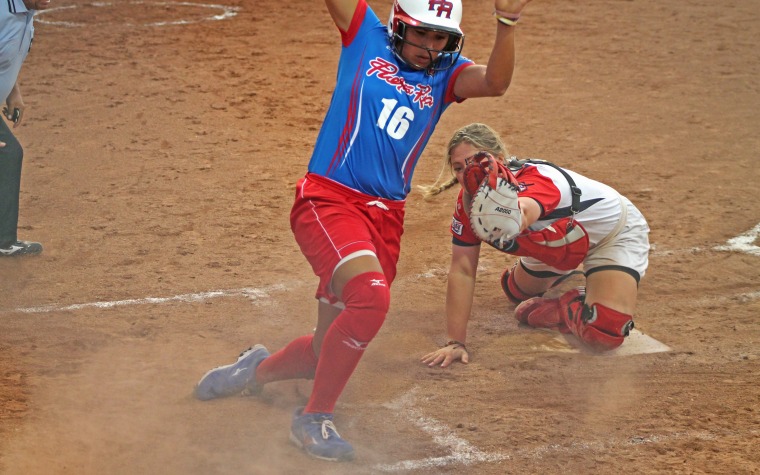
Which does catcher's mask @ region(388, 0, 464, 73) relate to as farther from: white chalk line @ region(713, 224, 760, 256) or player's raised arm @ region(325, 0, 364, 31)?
white chalk line @ region(713, 224, 760, 256)

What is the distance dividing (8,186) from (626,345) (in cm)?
438

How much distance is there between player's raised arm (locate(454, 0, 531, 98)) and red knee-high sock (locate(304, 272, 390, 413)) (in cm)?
103

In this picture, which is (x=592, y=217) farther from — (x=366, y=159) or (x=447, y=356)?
(x=366, y=159)

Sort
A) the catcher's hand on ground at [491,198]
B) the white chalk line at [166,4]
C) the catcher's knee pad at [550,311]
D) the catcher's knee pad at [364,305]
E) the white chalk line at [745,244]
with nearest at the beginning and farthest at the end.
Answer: the catcher's knee pad at [364,305] < the catcher's hand on ground at [491,198] < the catcher's knee pad at [550,311] < the white chalk line at [745,244] < the white chalk line at [166,4]

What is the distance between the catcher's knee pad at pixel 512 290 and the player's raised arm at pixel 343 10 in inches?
91.2

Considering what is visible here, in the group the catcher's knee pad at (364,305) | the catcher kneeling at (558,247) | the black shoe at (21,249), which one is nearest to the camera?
the catcher's knee pad at (364,305)

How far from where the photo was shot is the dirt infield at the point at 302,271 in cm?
470

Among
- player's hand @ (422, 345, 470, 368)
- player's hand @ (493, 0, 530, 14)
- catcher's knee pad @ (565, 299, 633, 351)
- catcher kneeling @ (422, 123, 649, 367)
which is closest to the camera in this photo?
player's hand @ (493, 0, 530, 14)

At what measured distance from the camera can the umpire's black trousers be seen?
6.93 metres

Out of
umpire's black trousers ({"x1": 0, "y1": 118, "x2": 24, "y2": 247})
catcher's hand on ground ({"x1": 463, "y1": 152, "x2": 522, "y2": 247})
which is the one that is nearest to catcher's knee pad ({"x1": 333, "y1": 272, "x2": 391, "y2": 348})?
catcher's hand on ground ({"x1": 463, "y1": 152, "x2": 522, "y2": 247})

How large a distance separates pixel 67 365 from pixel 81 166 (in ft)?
12.3

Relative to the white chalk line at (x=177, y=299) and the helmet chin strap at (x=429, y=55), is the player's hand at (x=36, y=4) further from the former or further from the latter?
the helmet chin strap at (x=429, y=55)

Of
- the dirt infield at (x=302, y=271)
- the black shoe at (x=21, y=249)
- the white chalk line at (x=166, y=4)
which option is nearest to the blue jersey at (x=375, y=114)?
the dirt infield at (x=302, y=271)

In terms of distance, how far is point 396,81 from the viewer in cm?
468
